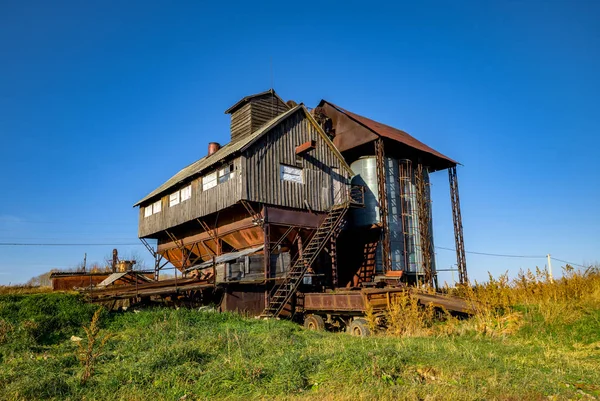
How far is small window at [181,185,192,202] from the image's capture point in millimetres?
26109

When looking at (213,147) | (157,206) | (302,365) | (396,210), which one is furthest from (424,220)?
(302,365)

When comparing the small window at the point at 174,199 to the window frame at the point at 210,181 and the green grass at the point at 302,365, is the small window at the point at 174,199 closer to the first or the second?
the window frame at the point at 210,181

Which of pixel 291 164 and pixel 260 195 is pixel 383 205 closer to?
pixel 291 164

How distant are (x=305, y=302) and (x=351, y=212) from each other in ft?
31.3

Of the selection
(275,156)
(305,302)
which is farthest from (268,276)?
(275,156)

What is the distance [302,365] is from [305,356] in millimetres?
791

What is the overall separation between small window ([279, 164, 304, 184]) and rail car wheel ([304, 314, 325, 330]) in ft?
25.2

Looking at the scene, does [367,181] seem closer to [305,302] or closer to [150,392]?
[305,302]

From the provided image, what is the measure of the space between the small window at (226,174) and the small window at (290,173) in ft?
7.89

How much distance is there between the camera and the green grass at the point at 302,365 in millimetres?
7477

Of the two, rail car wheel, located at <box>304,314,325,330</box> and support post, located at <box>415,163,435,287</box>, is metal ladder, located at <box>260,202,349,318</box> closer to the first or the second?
rail car wheel, located at <box>304,314,325,330</box>

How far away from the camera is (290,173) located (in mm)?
22891

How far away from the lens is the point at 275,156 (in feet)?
73.7

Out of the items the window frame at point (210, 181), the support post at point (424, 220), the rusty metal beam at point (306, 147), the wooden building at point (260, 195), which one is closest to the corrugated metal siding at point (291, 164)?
the wooden building at point (260, 195)
